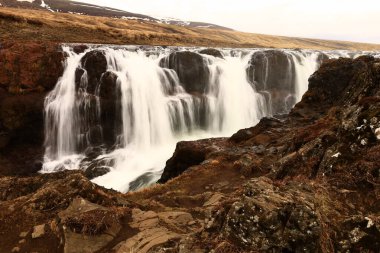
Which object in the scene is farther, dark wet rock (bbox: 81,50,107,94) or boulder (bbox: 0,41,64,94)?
dark wet rock (bbox: 81,50,107,94)

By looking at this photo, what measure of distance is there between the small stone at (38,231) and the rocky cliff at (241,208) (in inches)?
1.0

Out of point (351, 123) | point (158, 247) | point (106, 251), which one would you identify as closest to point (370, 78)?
point (351, 123)

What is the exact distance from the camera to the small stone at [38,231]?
6.83 m

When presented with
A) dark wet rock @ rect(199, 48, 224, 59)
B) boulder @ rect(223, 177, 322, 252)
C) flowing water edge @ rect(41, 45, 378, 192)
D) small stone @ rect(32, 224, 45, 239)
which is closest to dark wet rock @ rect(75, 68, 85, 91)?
flowing water edge @ rect(41, 45, 378, 192)

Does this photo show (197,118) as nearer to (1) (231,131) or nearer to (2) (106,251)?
(1) (231,131)

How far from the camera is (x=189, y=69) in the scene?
96.3 ft

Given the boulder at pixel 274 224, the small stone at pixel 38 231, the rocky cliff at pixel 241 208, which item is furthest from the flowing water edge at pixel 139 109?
the boulder at pixel 274 224

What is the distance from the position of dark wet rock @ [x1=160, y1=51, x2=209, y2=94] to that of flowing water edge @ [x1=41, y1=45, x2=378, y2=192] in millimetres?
98

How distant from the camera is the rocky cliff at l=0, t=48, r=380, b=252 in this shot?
495 centimetres

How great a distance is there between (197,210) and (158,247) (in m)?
2.97

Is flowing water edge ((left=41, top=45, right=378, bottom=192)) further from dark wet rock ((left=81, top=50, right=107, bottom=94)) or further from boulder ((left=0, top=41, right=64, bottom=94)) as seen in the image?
boulder ((left=0, top=41, right=64, bottom=94))

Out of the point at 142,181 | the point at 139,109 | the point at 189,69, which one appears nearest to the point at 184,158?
the point at 142,181

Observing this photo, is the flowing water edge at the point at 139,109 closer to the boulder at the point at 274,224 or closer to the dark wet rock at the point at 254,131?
the dark wet rock at the point at 254,131

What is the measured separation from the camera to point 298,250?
4688 millimetres
